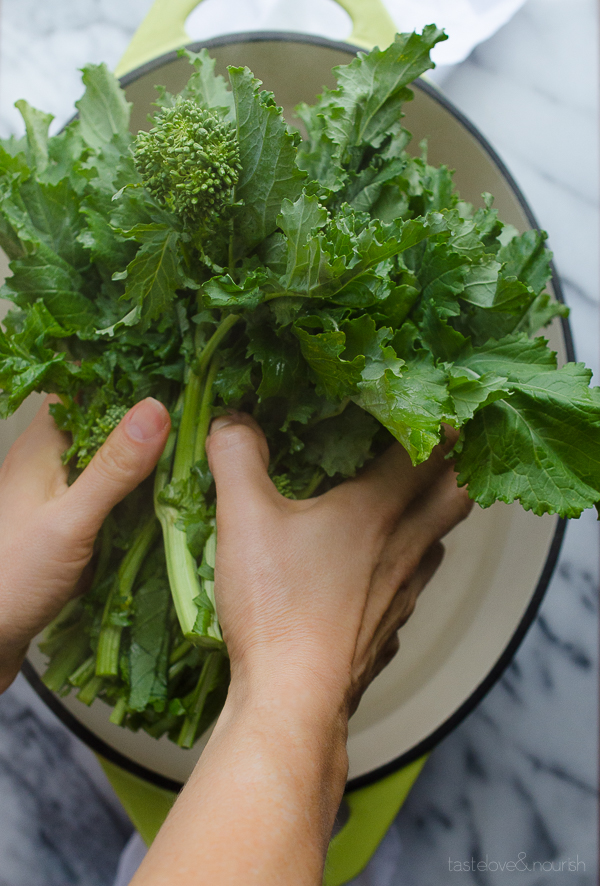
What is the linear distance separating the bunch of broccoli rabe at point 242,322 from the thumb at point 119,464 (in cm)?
4

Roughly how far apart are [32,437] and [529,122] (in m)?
1.16

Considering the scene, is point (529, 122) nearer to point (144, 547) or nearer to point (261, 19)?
point (261, 19)

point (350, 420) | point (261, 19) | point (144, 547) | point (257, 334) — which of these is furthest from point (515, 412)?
point (261, 19)

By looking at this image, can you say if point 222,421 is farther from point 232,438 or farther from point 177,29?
point 177,29

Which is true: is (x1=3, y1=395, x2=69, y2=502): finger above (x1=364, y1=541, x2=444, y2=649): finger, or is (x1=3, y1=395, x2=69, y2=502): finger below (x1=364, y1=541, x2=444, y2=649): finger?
above

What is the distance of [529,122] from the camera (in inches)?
50.0

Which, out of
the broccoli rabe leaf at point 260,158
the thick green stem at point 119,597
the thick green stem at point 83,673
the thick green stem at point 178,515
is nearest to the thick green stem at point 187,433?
the thick green stem at point 178,515

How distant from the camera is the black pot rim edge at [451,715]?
0.98 m

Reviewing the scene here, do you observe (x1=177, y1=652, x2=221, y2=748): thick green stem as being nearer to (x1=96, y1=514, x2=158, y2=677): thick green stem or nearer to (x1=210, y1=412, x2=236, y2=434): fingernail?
(x1=96, y1=514, x2=158, y2=677): thick green stem

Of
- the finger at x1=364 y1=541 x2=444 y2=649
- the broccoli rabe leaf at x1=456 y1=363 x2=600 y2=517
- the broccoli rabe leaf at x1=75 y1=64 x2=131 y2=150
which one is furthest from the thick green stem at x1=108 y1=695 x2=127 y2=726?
the broccoli rabe leaf at x1=75 y1=64 x2=131 y2=150

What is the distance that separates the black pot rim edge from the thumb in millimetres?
395

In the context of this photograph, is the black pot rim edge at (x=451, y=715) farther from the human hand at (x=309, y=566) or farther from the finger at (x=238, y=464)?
the finger at (x=238, y=464)

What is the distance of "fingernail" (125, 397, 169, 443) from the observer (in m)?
0.76

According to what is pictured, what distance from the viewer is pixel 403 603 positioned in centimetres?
91
